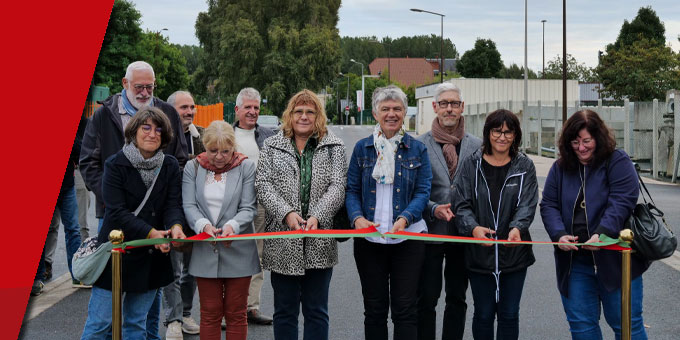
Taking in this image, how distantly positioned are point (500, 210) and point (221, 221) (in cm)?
184

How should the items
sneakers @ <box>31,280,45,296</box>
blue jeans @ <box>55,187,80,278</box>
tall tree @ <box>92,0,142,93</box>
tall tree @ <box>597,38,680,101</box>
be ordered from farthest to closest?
tall tree @ <box>597,38,680,101</box> → tall tree @ <box>92,0,142,93</box> → blue jeans @ <box>55,187,80,278</box> → sneakers @ <box>31,280,45,296</box>

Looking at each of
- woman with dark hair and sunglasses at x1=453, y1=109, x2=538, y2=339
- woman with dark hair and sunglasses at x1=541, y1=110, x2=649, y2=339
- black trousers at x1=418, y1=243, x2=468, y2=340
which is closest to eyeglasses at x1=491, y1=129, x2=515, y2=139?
woman with dark hair and sunglasses at x1=453, y1=109, x2=538, y2=339

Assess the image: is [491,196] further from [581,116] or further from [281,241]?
[281,241]

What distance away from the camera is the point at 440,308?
676cm

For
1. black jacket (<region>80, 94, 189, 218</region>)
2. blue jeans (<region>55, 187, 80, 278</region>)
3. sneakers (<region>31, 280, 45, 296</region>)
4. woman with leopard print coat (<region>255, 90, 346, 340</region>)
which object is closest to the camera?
woman with leopard print coat (<region>255, 90, 346, 340</region>)

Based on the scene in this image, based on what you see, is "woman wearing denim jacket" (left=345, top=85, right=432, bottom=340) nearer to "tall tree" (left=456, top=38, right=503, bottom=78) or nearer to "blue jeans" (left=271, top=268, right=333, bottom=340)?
"blue jeans" (left=271, top=268, right=333, bottom=340)

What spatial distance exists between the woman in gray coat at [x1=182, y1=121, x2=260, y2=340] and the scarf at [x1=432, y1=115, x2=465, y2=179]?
1.37 m

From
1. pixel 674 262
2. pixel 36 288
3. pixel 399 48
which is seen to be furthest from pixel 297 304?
pixel 399 48

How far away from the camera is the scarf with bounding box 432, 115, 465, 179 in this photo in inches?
205

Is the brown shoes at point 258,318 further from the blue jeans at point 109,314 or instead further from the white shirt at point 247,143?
the blue jeans at point 109,314

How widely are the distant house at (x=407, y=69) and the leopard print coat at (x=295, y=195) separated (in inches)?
5564

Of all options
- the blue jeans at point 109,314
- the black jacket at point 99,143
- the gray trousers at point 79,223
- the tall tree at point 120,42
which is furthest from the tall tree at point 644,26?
the blue jeans at point 109,314

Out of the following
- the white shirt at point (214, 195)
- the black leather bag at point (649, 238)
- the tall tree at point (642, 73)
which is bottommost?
the black leather bag at point (649, 238)

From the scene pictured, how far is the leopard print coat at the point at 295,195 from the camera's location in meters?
4.77
